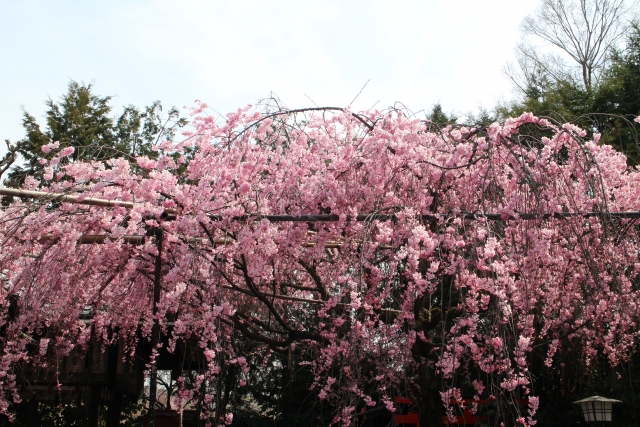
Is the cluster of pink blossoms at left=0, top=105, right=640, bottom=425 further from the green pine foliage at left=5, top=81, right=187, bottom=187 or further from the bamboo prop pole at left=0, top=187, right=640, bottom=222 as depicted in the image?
the green pine foliage at left=5, top=81, right=187, bottom=187

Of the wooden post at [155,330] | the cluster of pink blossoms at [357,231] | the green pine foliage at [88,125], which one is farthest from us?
the green pine foliage at [88,125]

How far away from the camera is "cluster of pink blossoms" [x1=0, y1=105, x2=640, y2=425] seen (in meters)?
4.06

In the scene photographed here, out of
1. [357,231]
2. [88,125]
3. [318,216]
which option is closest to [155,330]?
[318,216]

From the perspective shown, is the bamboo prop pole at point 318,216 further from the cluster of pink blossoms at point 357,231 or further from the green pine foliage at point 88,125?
the green pine foliage at point 88,125

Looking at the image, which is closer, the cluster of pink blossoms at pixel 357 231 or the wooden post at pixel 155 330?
the wooden post at pixel 155 330

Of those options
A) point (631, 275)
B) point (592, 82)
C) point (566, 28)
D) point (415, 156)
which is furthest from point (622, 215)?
point (566, 28)

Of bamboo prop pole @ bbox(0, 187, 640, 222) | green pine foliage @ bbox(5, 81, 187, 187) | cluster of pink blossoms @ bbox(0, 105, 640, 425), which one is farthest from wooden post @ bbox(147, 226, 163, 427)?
green pine foliage @ bbox(5, 81, 187, 187)

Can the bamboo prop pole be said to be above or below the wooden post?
above

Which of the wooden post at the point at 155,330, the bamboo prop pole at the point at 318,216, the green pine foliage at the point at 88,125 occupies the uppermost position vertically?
the green pine foliage at the point at 88,125

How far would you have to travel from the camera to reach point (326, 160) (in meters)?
5.30

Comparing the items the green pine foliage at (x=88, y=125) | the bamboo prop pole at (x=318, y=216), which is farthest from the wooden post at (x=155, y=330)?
the green pine foliage at (x=88, y=125)

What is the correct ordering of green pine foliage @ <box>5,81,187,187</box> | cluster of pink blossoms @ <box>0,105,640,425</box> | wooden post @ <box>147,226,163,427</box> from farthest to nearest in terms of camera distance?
green pine foliage @ <box>5,81,187,187</box> < cluster of pink blossoms @ <box>0,105,640,425</box> < wooden post @ <box>147,226,163,427</box>

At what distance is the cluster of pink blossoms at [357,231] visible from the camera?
13.3 ft

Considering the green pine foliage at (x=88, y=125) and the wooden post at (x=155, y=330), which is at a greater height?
the green pine foliage at (x=88, y=125)
